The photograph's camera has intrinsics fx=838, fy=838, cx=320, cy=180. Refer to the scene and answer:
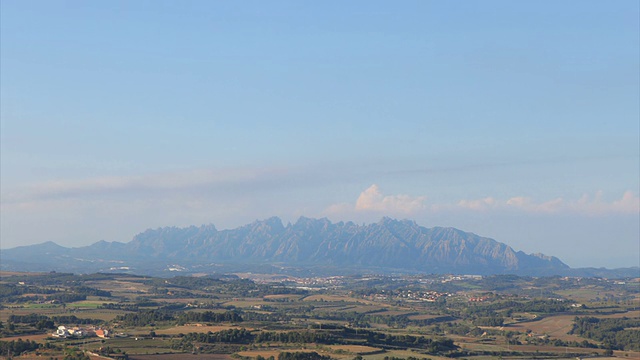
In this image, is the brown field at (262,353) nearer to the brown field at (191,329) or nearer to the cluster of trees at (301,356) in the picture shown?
the cluster of trees at (301,356)

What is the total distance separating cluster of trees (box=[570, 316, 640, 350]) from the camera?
518 feet

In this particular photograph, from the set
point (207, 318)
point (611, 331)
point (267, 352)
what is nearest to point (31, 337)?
point (207, 318)

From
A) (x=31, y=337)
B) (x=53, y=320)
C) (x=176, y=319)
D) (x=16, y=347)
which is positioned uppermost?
(x=176, y=319)

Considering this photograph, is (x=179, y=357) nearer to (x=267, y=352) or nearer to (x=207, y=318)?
(x=267, y=352)

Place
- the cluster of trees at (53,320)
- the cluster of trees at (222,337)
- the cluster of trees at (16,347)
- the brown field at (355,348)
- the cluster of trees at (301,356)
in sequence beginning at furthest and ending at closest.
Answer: the cluster of trees at (53,320), the cluster of trees at (222,337), the brown field at (355,348), the cluster of trees at (301,356), the cluster of trees at (16,347)

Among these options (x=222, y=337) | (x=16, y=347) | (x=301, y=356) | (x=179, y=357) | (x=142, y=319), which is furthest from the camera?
(x=142, y=319)

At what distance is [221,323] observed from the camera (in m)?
152

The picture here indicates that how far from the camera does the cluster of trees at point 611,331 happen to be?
158 meters

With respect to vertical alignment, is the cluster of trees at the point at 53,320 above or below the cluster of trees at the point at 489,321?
above

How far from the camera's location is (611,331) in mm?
172750

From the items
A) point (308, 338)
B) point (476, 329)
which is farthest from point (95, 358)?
point (476, 329)

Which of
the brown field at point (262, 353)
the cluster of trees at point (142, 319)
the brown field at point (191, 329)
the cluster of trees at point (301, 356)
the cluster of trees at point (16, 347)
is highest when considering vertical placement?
the cluster of trees at point (142, 319)

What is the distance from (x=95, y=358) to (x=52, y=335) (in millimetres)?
28043

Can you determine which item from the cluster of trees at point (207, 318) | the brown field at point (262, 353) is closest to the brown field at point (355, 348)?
the brown field at point (262, 353)
